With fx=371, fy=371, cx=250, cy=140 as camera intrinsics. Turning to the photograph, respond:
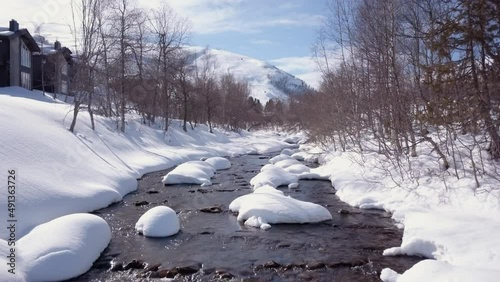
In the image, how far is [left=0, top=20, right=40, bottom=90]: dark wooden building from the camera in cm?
3734

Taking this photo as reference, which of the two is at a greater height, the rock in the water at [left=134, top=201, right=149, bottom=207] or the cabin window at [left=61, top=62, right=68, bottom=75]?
the cabin window at [left=61, top=62, right=68, bottom=75]

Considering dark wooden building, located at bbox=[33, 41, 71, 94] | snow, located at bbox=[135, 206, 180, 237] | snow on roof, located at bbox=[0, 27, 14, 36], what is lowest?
snow, located at bbox=[135, 206, 180, 237]

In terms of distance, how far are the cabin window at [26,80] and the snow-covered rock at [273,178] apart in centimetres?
3461

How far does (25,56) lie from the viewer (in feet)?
135

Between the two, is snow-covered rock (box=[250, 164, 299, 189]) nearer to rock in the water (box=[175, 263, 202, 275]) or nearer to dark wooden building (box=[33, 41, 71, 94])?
rock in the water (box=[175, 263, 202, 275])

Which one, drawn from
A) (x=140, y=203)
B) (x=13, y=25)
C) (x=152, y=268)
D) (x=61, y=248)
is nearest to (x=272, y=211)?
(x=152, y=268)

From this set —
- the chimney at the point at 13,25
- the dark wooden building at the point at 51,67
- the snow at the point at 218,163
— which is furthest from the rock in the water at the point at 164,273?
the dark wooden building at the point at 51,67

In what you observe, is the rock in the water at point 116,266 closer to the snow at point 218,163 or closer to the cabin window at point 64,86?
the snow at point 218,163

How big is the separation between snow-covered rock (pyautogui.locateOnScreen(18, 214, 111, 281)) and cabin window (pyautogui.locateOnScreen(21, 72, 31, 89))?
38417 millimetres

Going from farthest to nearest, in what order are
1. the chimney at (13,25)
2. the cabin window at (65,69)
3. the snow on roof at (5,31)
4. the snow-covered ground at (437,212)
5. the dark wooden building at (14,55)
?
the cabin window at (65,69), the chimney at (13,25), the dark wooden building at (14,55), the snow on roof at (5,31), the snow-covered ground at (437,212)

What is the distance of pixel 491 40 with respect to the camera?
10539 millimetres

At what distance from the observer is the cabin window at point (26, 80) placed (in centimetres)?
4041

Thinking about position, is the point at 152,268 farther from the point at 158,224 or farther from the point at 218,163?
the point at 218,163

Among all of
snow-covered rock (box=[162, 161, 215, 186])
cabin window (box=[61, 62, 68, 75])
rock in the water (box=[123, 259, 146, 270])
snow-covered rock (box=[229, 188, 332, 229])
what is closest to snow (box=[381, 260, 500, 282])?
snow-covered rock (box=[229, 188, 332, 229])
